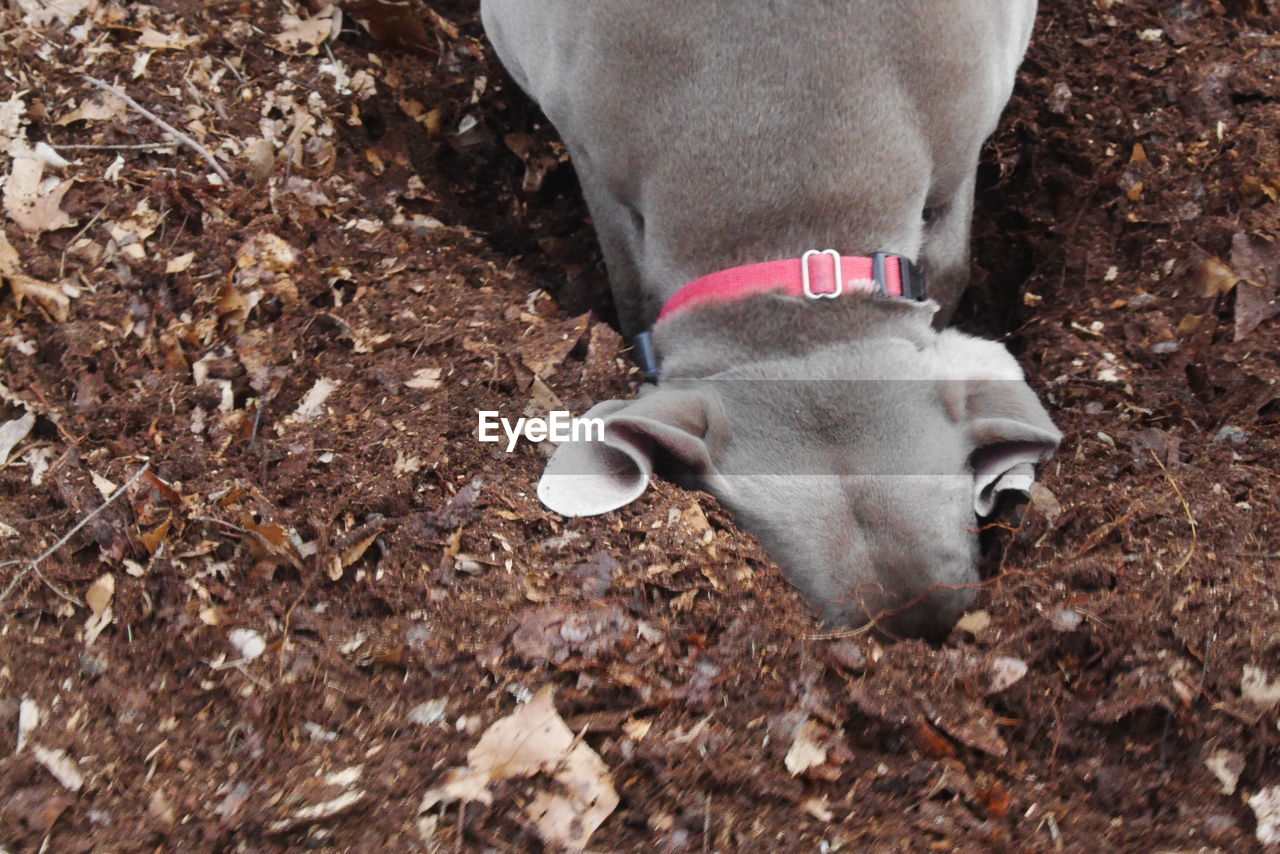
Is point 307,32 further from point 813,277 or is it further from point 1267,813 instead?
point 1267,813

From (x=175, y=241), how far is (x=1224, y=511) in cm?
389

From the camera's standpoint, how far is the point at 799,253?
337 cm

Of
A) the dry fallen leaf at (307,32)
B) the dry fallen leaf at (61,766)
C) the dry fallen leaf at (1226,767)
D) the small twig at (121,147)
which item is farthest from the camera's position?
the dry fallen leaf at (307,32)

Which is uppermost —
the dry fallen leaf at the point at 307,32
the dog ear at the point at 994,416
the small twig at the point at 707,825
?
the dry fallen leaf at the point at 307,32

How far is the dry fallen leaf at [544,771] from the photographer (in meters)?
2.34

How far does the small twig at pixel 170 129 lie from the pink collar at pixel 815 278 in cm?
210

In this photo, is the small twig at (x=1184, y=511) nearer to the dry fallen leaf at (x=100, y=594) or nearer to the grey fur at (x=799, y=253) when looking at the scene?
the grey fur at (x=799, y=253)

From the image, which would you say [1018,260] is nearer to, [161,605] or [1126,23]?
[1126,23]

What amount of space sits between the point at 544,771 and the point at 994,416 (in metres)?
1.86

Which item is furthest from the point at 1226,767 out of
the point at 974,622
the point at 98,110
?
the point at 98,110

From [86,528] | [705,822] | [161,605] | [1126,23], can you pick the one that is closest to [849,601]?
[705,822]

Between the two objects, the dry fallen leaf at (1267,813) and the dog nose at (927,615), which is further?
the dog nose at (927,615)

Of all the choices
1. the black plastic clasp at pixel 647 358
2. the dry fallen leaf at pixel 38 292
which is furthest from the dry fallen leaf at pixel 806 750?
the dry fallen leaf at pixel 38 292

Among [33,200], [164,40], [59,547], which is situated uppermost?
[164,40]
